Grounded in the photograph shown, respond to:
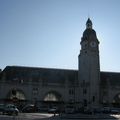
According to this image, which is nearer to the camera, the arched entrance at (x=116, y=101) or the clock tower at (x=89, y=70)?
the clock tower at (x=89, y=70)

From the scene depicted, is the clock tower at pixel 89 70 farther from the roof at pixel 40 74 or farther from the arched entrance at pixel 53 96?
the arched entrance at pixel 53 96

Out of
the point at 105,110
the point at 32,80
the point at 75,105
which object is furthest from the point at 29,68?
the point at 105,110

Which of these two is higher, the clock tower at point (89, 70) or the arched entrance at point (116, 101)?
the clock tower at point (89, 70)

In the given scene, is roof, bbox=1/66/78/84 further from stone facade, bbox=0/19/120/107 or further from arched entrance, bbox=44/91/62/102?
arched entrance, bbox=44/91/62/102

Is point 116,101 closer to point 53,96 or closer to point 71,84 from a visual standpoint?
point 71,84

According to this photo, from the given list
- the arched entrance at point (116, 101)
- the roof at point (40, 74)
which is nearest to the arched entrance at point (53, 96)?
the roof at point (40, 74)

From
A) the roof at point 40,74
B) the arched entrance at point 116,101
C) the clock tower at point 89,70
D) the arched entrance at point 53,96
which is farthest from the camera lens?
the arched entrance at point 116,101

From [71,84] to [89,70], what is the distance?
6.90m

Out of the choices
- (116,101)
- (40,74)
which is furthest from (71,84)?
(116,101)

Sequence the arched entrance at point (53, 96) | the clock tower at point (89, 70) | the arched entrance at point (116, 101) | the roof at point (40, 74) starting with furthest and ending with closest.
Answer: the arched entrance at point (116, 101) → the roof at point (40, 74) → the arched entrance at point (53, 96) → the clock tower at point (89, 70)

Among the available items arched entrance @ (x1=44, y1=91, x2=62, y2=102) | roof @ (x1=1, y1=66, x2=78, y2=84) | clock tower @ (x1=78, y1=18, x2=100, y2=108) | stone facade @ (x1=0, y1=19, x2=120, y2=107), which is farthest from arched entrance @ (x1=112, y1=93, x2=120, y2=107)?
arched entrance @ (x1=44, y1=91, x2=62, y2=102)

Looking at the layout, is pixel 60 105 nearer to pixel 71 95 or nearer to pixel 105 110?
pixel 71 95

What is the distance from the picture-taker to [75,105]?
81.4m

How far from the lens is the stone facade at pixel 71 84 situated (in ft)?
262
